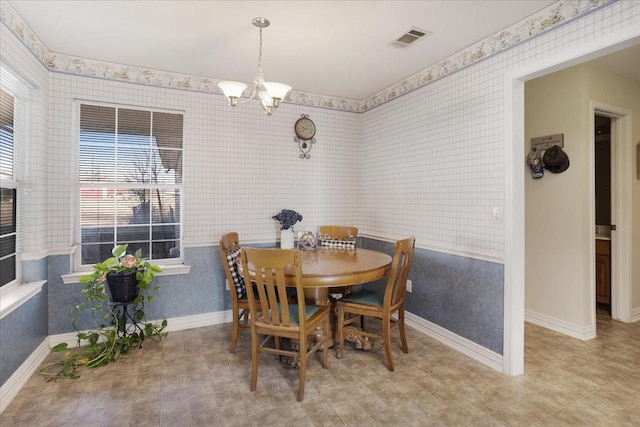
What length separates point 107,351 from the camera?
2.66 m

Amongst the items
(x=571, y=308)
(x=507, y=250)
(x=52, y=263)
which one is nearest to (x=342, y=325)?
(x=507, y=250)

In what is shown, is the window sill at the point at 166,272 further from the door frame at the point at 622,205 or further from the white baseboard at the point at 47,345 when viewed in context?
the door frame at the point at 622,205

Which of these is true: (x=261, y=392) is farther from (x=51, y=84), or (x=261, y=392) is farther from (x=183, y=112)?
(x=51, y=84)

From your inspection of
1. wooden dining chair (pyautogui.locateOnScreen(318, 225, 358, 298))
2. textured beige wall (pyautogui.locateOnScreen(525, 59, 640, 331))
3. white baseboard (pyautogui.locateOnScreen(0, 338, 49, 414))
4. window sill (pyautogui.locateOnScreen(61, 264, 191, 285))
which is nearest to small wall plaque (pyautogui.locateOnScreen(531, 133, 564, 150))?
textured beige wall (pyautogui.locateOnScreen(525, 59, 640, 331))

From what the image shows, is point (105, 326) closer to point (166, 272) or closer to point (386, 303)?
point (166, 272)

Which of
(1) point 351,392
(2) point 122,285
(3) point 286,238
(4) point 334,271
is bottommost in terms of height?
(1) point 351,392

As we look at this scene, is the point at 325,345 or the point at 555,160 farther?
the point at 555,160

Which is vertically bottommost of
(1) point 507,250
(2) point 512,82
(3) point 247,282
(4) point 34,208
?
(3) point 247,282

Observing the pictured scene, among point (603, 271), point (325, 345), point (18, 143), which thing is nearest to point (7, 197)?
point (18, 143)

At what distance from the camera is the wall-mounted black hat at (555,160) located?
3.14 meters

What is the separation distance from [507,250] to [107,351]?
312cm

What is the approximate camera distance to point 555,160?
10.4 feet

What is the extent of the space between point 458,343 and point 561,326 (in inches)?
45.8

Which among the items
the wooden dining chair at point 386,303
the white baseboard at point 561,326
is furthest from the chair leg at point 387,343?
the white baseboard at point 561,326
